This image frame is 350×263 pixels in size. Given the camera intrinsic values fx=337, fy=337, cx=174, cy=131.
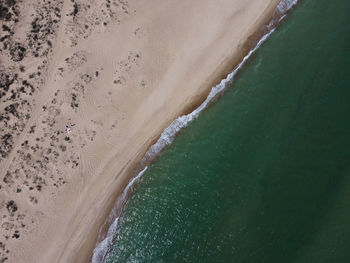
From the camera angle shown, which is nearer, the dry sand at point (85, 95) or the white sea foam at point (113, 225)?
the dry sand at point (85, 95)

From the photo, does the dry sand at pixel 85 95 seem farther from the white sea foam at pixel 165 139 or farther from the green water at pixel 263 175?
the green water at pixel 263 175

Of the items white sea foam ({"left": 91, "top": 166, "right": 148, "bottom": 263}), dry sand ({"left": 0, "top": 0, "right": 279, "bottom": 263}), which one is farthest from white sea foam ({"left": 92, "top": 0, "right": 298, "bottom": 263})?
dry sand ({"left": 0, "top": 0, "right": 279, "bottom": 263})

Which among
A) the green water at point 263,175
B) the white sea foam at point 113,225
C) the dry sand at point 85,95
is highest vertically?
the dry sand at point 85,95

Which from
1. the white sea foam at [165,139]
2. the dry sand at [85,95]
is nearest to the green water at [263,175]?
the white sea foam at [165,139]

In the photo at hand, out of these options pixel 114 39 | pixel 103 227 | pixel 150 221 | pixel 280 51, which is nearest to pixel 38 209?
pixel 103 227

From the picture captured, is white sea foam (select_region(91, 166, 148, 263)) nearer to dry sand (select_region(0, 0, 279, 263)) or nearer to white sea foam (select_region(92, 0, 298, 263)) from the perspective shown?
white sea foam (select_region(92, 0, 298, 263))

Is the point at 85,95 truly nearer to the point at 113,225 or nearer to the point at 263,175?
the point at 113,225
